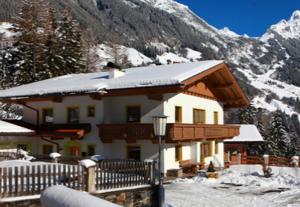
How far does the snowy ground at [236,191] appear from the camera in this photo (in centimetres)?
1723

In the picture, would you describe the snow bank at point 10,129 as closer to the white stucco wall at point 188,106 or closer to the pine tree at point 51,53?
the white stucco wall at point 188,106

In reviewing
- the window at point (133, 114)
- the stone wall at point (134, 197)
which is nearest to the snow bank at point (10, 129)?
the window at point (133, 114)

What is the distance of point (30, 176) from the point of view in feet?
41.0

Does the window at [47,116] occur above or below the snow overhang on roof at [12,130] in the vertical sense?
above

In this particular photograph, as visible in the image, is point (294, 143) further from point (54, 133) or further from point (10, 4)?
point (10, 4)

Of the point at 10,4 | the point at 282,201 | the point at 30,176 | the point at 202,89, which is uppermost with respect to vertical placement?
the point at 10,4

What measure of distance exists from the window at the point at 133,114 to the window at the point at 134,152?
1.62 metres

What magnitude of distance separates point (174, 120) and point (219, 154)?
355 inches

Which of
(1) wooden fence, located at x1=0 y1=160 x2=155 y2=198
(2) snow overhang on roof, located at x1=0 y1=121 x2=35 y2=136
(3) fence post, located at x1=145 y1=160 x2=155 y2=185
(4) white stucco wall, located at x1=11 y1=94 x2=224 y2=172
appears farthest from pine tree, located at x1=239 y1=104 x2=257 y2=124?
(1) wooden fence, located at x1=0 y1=160 x2=155 y2=198

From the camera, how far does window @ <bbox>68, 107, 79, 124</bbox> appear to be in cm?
2866

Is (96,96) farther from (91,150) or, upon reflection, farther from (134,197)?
(134,197)

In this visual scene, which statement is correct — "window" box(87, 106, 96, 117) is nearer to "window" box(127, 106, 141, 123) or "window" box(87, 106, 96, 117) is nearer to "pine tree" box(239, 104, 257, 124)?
"window" box(127, 106, 141, 123)

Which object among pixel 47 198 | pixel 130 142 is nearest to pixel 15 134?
pixel 130 142

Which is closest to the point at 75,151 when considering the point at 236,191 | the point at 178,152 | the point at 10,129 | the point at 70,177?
the point at 10,129
